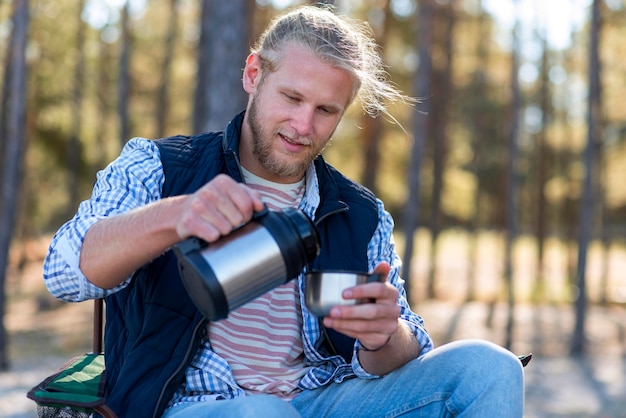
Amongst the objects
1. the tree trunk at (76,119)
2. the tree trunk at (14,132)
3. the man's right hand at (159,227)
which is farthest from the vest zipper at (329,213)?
the tree trunk at (76,119)

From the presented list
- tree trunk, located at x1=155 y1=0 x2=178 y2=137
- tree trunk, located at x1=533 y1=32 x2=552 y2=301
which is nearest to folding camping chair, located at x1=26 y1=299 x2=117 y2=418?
tree trunk, located at x1=155 y1=0 x2=178 y2=137

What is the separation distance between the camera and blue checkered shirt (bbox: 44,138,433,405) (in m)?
2.11

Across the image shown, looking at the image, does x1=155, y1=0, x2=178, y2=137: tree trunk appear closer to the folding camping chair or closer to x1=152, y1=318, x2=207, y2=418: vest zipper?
the folding camping chair

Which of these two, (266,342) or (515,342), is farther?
(515,342)

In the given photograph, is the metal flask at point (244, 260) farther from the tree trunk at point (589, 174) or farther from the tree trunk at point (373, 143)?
the tree trunk at point (373, 143)

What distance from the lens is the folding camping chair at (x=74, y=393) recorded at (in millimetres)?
Answer: 2059

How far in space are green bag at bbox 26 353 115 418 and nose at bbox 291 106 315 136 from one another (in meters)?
0.94

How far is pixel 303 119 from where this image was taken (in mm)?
2459

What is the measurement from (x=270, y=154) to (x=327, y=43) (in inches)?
15.5

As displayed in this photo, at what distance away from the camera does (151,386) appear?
218cm

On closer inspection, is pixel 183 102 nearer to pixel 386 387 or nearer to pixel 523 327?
pixel 523 327

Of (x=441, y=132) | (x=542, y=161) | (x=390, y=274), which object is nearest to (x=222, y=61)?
(x=390, y=274)

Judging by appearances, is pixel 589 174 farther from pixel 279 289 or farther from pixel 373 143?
pixel 279 289

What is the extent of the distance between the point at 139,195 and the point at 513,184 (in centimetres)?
1093
